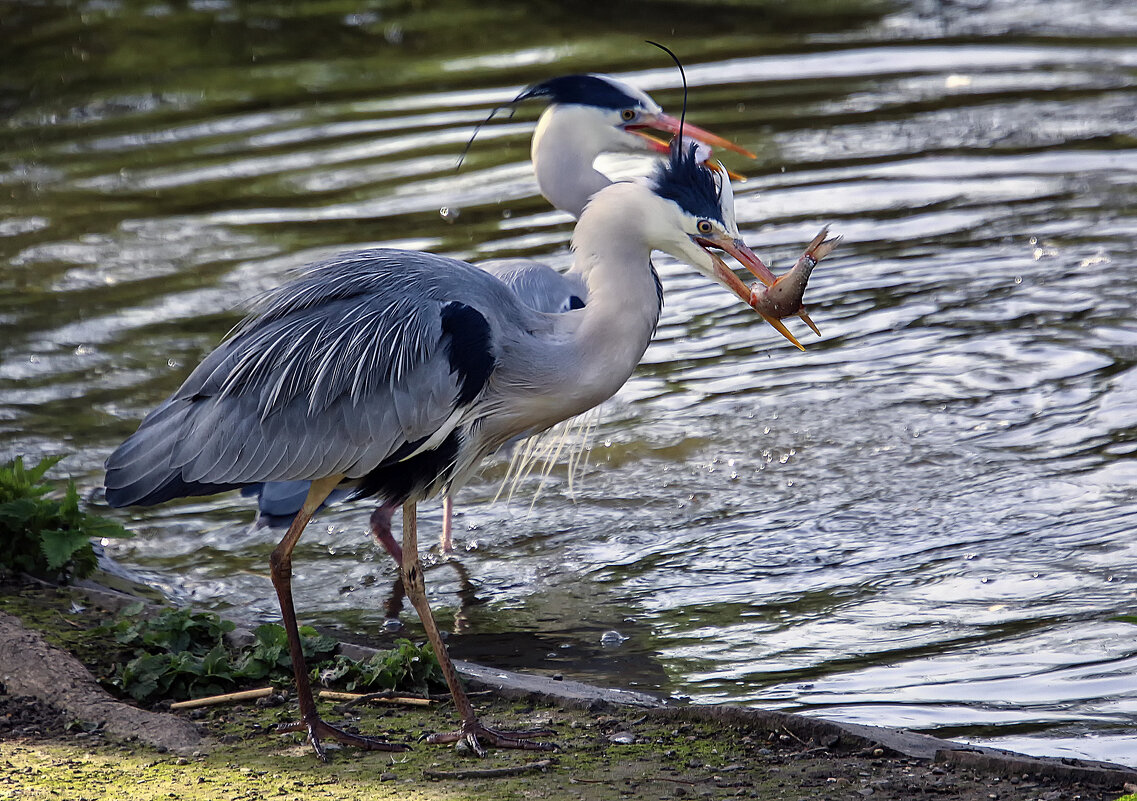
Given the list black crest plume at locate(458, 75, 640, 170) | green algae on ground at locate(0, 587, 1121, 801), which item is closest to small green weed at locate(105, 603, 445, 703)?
green algae on ground at locate(0, 587, 1121, 801)

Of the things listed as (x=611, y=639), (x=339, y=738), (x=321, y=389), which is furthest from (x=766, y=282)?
(x=339, y=738)

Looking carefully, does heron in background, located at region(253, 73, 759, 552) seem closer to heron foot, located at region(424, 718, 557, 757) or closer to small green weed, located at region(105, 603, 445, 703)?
small green weed, located at region(105, 603, 445, 703)

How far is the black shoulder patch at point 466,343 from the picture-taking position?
4.60 m

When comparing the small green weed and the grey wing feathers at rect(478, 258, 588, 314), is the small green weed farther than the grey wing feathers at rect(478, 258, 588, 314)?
No

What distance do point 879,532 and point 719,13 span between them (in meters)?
10.7

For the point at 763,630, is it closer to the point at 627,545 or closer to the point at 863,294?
the point at 627,545

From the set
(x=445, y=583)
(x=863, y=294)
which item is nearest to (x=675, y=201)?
(x=445, y=583)

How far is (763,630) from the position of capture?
5.44 meters

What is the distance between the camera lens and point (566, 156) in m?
7.14

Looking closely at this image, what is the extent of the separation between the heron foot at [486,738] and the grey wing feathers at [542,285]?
212cm

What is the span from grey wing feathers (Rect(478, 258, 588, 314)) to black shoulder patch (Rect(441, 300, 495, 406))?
141 centimetres

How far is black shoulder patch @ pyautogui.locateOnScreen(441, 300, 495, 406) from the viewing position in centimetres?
460

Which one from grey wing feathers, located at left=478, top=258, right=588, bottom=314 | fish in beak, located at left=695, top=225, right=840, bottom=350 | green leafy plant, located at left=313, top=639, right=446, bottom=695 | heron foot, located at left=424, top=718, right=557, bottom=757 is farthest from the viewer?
grey wing feathers, located at left=478, top=258, right=588, bottom=314

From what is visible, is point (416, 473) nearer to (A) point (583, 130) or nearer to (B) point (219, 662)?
(B) point (219, 662)
